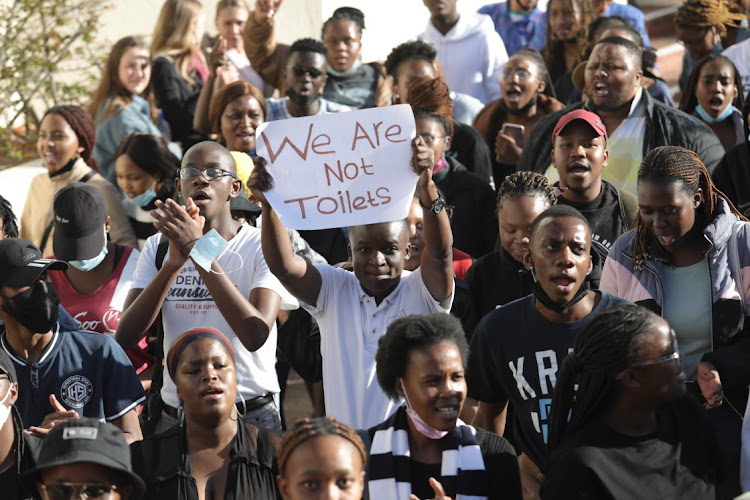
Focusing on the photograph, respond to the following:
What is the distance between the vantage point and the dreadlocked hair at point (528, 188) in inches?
252

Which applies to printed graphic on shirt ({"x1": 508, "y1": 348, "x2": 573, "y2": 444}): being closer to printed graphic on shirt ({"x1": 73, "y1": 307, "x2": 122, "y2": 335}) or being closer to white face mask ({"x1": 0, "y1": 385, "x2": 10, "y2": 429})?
white face mask ({"x1": 0, "y1": 385, "x2": 10, "y2": 429})

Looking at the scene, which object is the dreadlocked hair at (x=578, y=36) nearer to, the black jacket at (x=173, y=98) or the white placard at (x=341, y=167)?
the black jacket at (x=173, y=98)

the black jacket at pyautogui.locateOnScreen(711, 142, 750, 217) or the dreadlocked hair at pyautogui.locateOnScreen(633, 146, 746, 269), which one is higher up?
the black jacket at pyautogui.locateOnScreen(711, 142, 750, 217)

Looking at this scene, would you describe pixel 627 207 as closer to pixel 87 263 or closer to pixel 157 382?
pixel 157 382

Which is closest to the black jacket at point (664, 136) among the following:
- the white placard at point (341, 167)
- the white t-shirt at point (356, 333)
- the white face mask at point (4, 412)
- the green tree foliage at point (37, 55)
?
the white placard at point (341, 167)

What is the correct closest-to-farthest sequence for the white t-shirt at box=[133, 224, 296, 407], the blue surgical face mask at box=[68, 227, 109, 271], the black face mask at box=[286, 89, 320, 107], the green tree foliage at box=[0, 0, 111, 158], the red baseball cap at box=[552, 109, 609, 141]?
1. the white t-shirt at box=[133, 224, 296, 407]
2. the blue surgical face mask at box=[68, 227, 109, 271]
3. the red baseball cap at box=[552, 109, 609, 141]
4. the black face mask at box=[286, 89, 320, 107]
5. the green tree foliage at box=[0, 0, 111, 158]

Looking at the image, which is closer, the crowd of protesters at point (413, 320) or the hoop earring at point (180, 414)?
the crowd of protesters at point (413, 320)

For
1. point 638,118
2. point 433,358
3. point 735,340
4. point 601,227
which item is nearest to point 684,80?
point 638,118

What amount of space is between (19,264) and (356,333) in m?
1.48

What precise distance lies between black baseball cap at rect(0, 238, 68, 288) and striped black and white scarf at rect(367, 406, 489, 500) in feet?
5.74

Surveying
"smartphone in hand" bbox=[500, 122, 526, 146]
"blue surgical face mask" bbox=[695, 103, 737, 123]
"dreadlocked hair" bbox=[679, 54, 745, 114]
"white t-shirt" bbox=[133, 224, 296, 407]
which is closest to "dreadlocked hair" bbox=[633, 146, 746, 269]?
"white t-shirt" bbox=[133, 224, 296, 407]

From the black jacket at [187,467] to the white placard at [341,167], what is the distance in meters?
1.13

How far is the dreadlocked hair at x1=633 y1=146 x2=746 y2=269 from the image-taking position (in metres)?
5.66

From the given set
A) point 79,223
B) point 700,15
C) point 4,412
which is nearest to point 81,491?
point 4,412
